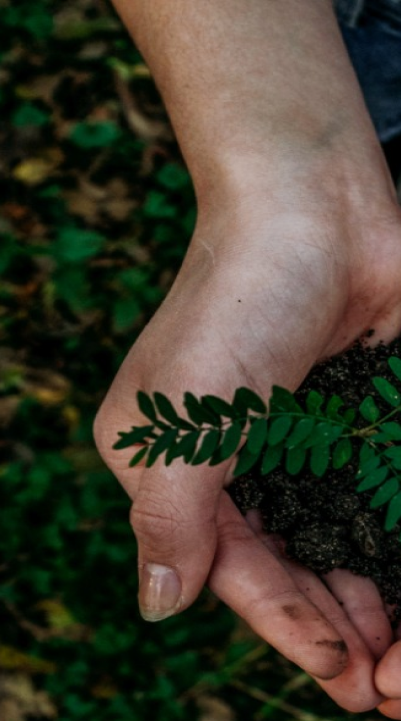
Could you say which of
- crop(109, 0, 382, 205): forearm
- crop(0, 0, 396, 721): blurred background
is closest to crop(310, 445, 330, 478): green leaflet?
crop(109, 0, 382, 205): forearm

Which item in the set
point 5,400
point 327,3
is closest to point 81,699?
point 5,400

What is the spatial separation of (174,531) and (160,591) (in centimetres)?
19

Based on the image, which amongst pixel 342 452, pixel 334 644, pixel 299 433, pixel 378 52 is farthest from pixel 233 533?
pixel 378 52

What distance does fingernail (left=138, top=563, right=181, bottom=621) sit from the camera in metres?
2.27

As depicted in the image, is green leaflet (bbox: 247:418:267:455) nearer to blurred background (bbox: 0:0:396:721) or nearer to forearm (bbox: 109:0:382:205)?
forearm (bbox: 109:0:382:205)

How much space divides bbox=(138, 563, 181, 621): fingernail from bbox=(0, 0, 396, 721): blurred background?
1.33 metres

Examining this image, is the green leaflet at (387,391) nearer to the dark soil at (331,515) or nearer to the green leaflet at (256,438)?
the green leaflet at (256,438)

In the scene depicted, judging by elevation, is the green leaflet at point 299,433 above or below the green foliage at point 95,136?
above

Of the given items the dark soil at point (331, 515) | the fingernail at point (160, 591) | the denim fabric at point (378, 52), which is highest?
the denim fabric at point (378, 52)

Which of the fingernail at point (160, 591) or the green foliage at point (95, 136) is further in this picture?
the green foliage at point (95, 136)

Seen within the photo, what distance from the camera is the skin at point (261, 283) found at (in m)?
2.27

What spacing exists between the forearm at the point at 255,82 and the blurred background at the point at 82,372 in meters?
1.09

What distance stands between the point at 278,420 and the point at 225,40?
1688mm

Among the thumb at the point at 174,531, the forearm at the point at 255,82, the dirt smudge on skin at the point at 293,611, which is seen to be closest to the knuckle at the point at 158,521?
the thumb at the point at 174,531
